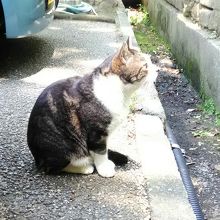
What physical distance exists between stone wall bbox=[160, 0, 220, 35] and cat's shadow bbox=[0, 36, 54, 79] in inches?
76.1

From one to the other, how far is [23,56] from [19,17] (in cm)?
→ 97

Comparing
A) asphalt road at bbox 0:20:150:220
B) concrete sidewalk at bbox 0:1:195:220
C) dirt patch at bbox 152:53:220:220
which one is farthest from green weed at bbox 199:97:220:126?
asphalt road at bbox 0:20:150:220

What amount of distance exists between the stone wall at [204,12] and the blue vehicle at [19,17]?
6.38 ft

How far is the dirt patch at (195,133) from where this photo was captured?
3.57 metres

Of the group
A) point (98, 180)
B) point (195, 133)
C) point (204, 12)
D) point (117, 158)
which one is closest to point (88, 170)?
point (98, 180)

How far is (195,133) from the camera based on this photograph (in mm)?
4574

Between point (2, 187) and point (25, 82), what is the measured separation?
2.14 meters

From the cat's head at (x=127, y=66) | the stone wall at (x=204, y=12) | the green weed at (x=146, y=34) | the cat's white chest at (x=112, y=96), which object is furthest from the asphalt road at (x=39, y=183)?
the green weed at (x=146, y=34)

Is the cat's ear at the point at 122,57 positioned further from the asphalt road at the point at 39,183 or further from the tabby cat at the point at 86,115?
the asphalt road at the point at 39,183

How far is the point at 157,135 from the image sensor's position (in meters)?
3.60

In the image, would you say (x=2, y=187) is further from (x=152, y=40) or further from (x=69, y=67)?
(x=152, y=40)

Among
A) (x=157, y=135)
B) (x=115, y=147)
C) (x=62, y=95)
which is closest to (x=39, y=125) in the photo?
(x=62, y=95)

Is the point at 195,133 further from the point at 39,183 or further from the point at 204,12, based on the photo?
the point at 39,183

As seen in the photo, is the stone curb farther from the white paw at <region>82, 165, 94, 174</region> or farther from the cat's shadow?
the cat's shadow
